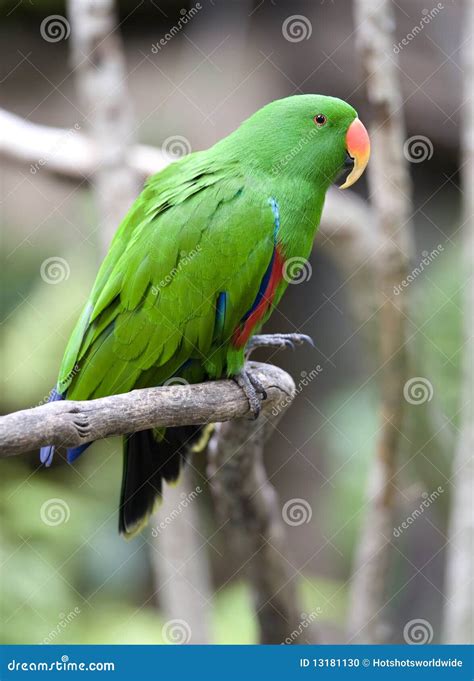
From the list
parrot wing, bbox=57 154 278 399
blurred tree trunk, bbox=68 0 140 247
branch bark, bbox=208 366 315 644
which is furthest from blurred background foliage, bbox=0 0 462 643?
parrot wing, bbox=57 154 278 399

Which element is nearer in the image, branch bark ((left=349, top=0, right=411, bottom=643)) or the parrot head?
the parrot head

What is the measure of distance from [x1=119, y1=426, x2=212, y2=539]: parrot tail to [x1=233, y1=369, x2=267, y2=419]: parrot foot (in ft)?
0.72

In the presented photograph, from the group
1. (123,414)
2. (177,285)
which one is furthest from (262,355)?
(123,414)

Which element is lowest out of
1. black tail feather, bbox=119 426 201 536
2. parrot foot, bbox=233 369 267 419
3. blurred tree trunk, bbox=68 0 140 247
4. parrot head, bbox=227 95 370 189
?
black tail feather, bbox=119 426 201 536

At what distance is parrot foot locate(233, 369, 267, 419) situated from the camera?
5.35 feet

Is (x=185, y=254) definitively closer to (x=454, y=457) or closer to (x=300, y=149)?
(x=300, y=149)

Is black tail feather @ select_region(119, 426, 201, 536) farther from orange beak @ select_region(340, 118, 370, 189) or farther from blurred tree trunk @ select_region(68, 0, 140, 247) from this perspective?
blurred tree trunk @ select_region(68, 0, 140, 247)

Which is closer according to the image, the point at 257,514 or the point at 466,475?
the point at 257,514

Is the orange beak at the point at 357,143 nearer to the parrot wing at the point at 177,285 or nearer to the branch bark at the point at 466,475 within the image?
the parrot wing at the point at 177,285

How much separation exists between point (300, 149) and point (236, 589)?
6.95 feet

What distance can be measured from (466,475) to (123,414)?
142 centimetres

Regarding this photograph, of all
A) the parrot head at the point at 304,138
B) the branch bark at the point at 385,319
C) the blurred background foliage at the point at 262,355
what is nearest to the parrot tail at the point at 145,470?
the parrot head at the point at 304,138

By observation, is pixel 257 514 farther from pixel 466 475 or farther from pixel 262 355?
Answer: pixel 262 355

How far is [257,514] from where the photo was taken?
184 cm
